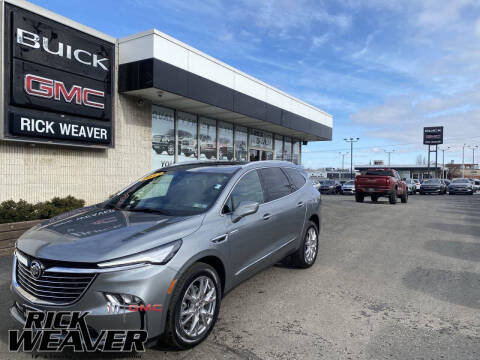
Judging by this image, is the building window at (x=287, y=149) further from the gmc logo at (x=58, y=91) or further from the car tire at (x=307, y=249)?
the car tire at (x=307, y=249)

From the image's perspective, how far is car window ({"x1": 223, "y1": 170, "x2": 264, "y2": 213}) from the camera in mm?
3884

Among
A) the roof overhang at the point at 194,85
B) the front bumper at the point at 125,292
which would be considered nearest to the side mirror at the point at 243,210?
the front bumper at the point at 125,292

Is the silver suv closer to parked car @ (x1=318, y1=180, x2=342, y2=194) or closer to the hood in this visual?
the hood

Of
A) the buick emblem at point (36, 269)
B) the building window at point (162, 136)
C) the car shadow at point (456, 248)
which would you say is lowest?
the car shadow at point (456, 248)

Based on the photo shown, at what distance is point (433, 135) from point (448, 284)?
64.8 metres

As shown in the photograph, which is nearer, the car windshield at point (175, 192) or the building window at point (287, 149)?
the car windshield at point (175, 192)

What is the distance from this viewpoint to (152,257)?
281 cm

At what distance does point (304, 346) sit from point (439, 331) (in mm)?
1487

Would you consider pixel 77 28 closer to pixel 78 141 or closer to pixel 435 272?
pixel 78 141

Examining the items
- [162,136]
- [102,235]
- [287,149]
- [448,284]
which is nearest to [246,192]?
[102,235]

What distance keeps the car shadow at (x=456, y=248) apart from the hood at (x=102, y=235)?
583 cm

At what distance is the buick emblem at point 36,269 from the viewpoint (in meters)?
2.79

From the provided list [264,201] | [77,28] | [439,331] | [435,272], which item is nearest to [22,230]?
[264,201]

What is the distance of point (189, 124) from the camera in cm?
1309
